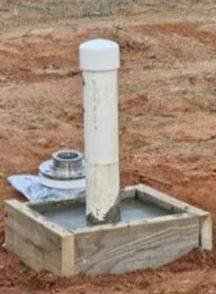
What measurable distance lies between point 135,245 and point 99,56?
102 centimetres

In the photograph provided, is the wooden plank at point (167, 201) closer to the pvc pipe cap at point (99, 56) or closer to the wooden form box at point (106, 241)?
the wooden form box at point (106, 241)

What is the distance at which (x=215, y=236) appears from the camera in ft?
23.6

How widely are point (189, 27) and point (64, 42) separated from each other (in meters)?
2.02

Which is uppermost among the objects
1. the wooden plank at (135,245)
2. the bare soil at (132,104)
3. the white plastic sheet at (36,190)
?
the wooden plank at (135,245)

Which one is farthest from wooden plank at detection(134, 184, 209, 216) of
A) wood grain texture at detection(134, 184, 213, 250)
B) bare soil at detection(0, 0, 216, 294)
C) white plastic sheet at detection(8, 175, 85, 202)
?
white plastic sheet at detection(8, 175, 85, 202)

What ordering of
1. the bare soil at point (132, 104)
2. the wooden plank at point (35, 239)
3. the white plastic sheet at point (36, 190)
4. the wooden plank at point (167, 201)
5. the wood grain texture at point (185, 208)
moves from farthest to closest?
the white plastic sheet at point (36, 190)
the wooden plank at point (167, 201)
the wood grain texture at point (185, 208)
the bare soil at point (132, 104)
the wooden plank at point (35, 239)

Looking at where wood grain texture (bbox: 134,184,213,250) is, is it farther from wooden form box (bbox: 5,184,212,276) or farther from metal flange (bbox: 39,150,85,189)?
metal flange (bbox: 39,150,85,189)

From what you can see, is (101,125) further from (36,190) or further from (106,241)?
(36,190)

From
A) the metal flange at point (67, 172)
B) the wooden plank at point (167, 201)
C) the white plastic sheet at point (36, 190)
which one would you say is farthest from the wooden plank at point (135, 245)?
the metal flange at point (67, 172)

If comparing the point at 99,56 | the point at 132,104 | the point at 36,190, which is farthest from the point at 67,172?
the point at 132,104

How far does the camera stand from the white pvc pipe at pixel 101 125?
646cm

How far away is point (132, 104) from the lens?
11.7 metres

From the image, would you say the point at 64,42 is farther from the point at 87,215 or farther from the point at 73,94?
the point at 87,215

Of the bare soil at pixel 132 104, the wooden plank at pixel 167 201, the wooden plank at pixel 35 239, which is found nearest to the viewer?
the wooden plank at pixel 35 239
